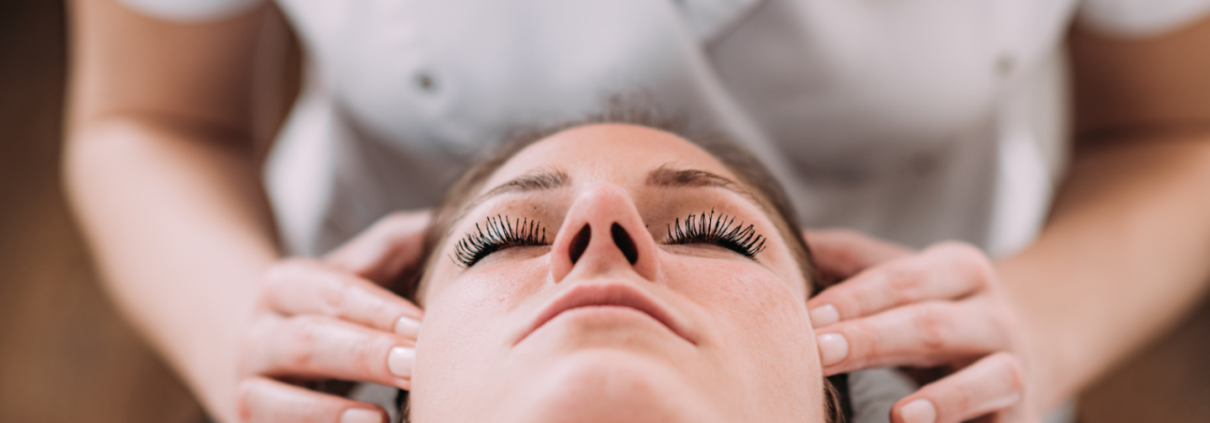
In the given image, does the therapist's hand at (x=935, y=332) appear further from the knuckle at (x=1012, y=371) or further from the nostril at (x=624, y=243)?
the nostril at (x=624, y=243)

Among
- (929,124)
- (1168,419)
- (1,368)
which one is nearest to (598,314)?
(929,124)

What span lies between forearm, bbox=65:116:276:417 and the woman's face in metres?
0.36

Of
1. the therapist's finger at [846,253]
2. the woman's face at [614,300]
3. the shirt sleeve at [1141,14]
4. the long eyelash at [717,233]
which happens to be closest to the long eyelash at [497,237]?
the woman's face at [614,300]

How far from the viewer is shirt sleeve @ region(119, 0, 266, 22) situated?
85cm

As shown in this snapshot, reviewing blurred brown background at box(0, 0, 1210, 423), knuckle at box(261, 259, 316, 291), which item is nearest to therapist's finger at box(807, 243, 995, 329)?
knuckle at box(261, 259, 316, 291)

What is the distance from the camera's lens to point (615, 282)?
1.43 feet

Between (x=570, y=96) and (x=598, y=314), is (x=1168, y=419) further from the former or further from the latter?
(x=598, y=314)

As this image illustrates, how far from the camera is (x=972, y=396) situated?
57 centimetres

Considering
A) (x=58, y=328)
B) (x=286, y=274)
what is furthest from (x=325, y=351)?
(x=58, y=328)

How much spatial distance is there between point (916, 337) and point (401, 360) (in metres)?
0.41

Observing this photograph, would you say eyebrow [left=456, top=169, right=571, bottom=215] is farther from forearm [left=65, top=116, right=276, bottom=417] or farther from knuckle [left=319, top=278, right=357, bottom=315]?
forearm [left=65, top=116, right=276, bottom=417]

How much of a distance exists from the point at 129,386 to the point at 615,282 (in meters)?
1.46

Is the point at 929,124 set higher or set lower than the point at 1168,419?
higher

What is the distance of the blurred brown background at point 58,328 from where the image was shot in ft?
4.48
